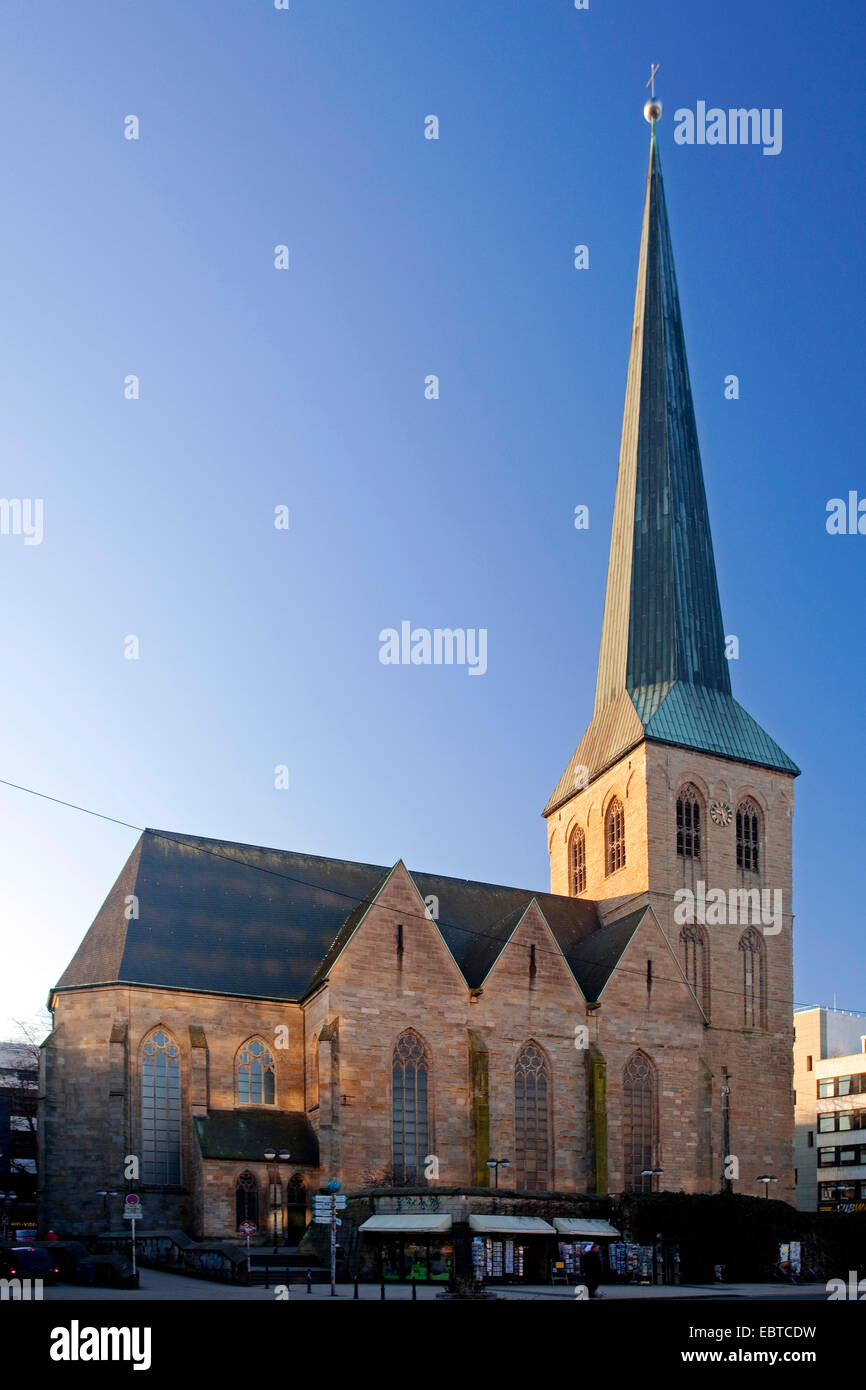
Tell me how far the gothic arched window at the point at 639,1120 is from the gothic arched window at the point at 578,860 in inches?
490

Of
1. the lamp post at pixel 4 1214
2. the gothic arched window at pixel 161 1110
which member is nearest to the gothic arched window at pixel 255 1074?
the gothic arched window at pixel 161 1110

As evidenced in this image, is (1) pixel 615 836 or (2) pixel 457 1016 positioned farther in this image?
(1) pixel 615 836

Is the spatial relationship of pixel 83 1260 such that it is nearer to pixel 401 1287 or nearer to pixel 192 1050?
pixel 401 1287

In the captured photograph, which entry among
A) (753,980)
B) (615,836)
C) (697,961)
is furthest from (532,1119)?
(615,836)

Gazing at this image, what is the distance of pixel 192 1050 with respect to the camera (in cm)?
4531

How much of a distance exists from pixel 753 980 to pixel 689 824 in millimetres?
6724

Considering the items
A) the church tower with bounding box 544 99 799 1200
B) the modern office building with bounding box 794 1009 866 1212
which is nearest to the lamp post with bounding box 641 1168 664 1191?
the church tower with bounding box 544 99 799 1200

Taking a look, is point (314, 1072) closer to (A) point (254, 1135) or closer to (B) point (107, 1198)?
(A) point (254, 1135)

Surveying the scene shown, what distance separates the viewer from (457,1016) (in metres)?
46.2

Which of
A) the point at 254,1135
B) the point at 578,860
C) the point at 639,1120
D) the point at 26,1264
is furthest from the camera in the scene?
the point at 578,860

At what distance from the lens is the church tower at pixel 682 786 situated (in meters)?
53.2

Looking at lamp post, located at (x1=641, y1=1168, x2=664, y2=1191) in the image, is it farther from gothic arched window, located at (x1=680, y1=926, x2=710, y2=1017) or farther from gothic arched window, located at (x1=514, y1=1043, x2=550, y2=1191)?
gothic arched window, located at (x1=680, y1=926, x2=710, y2=1017)

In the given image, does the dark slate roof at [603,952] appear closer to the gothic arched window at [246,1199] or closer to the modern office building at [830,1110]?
the gothic arched window at [246,1199]

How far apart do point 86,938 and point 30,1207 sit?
15579 mm
